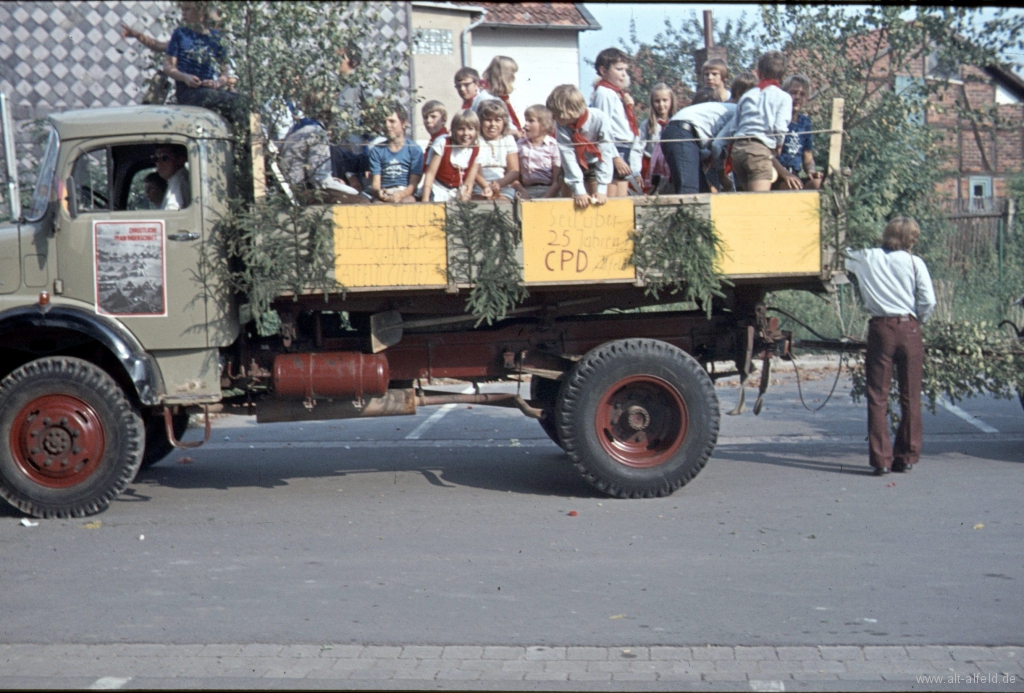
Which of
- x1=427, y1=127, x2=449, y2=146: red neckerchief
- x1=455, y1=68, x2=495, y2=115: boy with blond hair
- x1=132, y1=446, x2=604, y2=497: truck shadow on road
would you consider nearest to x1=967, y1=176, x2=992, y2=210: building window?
x1=132, y1=446, x2=604, y2=497: truck shadow on road

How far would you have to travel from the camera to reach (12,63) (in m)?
17.9

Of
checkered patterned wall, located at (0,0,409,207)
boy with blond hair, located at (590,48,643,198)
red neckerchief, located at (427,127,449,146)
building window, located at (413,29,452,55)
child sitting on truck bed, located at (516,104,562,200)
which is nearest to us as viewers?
boy with blond hair, located at (590,48,643,198)

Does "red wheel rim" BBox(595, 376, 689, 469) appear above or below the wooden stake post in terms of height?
below

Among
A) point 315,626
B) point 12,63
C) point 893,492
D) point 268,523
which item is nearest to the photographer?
point 315,626

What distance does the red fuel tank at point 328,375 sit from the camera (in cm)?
736

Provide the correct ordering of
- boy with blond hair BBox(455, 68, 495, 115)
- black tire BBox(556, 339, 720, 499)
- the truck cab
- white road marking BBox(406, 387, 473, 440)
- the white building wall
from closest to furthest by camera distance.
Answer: the truck cab, black tire BBox(556, 339, 720, 499), boy with blond hair BBox(455, 68, 495, 115), white road marking BBox(406, 387, 473, 440), the white building wall

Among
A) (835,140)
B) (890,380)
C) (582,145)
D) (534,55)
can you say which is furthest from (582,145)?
(534,55)

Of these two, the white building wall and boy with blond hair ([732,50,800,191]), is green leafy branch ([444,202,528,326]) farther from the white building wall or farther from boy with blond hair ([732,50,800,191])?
Result: the white building wall

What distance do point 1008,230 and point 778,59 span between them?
13.8m

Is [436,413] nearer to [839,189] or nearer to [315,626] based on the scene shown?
[839,189]

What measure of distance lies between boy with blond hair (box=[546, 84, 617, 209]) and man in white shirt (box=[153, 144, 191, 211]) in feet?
7.91

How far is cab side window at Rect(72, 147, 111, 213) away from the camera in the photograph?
7191 millimetres

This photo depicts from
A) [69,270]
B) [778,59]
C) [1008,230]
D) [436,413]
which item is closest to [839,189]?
[778,59]

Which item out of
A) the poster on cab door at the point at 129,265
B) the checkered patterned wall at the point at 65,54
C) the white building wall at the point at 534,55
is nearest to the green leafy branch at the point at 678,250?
the poster on cab door at the point at 129,265
